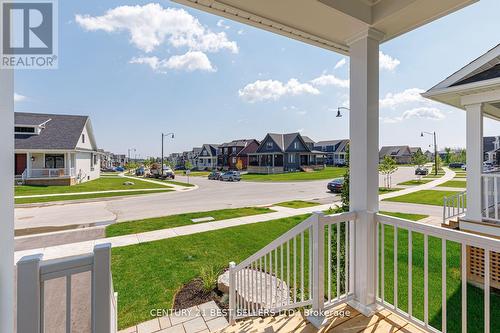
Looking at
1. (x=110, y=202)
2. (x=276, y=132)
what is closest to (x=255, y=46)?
(x=110, y=202)

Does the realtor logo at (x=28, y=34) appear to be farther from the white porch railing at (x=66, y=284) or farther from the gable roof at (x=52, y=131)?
the gable roof at (x=52, y=131)

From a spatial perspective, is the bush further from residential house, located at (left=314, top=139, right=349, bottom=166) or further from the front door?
residential house, located at (left=314, top=139, right=349, bottom=166)

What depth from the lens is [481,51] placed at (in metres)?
4.68

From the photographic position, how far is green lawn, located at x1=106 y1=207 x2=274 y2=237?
23.6ft

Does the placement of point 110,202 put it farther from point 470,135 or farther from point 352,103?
point 470,135


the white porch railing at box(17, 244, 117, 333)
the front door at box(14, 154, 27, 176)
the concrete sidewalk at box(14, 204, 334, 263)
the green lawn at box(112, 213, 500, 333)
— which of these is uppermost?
the front door at box(14, 154, 27, 176)

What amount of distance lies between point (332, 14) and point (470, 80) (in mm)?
3852

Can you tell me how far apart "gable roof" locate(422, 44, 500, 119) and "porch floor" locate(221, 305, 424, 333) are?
418 cm

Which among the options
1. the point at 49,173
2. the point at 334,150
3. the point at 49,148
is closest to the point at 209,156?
the point at 334,150

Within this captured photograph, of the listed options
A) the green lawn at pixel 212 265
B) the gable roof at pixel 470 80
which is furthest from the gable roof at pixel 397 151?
the green lawn at pixel 212 265

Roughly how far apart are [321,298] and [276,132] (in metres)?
34.5

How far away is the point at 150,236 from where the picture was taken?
660cm

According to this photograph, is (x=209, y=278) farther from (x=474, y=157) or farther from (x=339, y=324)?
(x=474, y=157)

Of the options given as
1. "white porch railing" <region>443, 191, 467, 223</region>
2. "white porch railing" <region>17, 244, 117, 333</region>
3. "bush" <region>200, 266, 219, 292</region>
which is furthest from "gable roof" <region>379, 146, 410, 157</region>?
"white porch railing" <region>17, 244, 117, 333</region>
